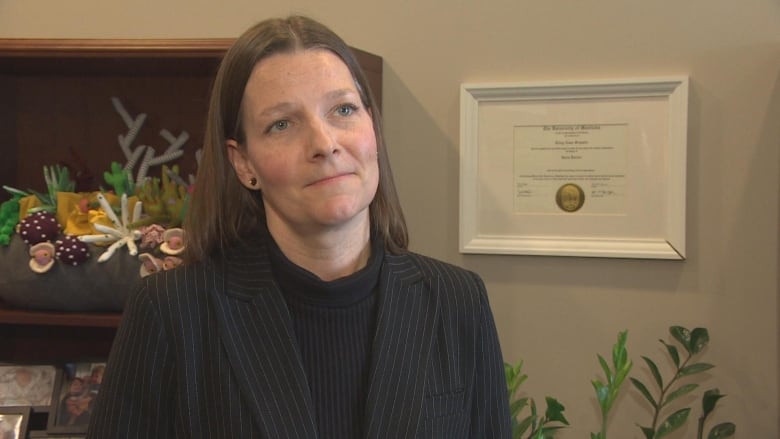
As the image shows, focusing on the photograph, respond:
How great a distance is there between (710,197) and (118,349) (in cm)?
120

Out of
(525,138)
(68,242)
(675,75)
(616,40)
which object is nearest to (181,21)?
(68,242)

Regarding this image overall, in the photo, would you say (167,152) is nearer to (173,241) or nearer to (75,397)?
(173,241)

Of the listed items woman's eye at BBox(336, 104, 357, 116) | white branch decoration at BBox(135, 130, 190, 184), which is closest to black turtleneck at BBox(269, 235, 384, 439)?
woman's eye at BBox(336, 104, 357, 116)

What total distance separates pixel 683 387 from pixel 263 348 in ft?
3.08

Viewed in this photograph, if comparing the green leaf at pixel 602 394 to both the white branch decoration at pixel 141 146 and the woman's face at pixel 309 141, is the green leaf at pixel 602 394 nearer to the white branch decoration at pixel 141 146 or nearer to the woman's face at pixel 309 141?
the woman's face at pixel 309 141

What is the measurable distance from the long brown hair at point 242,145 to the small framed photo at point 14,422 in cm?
79

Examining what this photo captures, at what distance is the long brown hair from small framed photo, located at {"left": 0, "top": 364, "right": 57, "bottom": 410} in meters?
0.78

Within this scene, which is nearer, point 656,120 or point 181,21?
point 656,120

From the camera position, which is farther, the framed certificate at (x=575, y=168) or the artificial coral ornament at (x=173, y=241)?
the framed certificate at (x=575, y=168)

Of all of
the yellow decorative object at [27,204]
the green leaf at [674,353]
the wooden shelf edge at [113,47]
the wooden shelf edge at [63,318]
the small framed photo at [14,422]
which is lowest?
the small framed photo at [14,422]

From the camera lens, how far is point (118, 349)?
3.68 ft

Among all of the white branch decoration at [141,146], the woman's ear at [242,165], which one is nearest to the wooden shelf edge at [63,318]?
the white branch decoration at [141,146]

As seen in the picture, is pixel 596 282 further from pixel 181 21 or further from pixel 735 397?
pixel 181 21

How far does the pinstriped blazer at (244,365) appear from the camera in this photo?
1.08m
